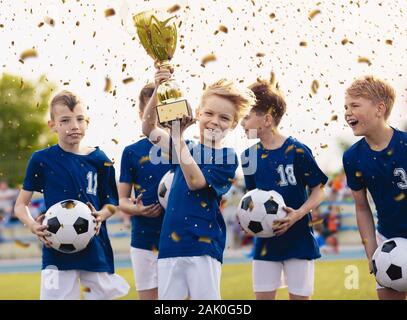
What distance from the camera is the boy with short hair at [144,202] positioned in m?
7.25

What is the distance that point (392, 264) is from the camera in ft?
20.5

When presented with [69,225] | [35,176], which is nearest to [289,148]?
[69,225]

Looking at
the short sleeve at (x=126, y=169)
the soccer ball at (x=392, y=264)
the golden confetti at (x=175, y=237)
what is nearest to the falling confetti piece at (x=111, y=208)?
the short sleeve at (x=126, y=169)

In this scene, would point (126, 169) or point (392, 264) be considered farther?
point (126, 169)

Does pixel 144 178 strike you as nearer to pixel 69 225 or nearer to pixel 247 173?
pixel 247 173

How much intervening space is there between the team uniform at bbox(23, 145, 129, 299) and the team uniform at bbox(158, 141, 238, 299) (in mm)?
892

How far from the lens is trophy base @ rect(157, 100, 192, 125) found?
5.65 metres

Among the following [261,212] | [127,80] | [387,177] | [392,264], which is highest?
[127,80]

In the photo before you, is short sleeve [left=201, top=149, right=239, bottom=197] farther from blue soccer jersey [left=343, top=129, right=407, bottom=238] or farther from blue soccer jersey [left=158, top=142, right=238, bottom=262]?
blue soccer jersey [left=343, top=129, right=407, bottom=238]

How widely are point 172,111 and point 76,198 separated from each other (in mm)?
1398

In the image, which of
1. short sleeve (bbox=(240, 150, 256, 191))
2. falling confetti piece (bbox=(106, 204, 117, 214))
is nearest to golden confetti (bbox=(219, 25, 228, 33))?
short sleeve (bbox=(240, 150, 256, 191))

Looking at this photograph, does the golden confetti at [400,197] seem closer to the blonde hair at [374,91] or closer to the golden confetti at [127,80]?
the blonde hair at [374,91]

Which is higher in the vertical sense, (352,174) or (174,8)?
(174,8)

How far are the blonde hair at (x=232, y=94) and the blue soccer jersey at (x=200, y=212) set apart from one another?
315 mm
